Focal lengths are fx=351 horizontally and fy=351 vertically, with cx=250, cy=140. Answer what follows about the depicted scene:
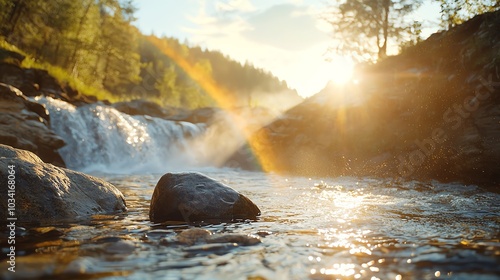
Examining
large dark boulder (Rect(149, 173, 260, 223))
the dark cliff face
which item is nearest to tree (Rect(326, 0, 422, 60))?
the dark cliff face

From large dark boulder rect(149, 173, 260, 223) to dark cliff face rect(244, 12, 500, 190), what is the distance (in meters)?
7.62

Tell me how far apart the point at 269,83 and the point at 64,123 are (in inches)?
4737

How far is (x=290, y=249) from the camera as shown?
315cm

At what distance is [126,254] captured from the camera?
292 centimetres

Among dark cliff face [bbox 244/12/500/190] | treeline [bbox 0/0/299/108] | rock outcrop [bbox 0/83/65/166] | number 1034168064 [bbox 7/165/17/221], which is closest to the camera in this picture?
number 1034168064 [bbox 7/165/17/221]

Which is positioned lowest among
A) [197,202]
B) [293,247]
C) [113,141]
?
[293,247]

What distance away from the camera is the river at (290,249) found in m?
2.48

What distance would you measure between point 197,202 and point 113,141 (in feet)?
45.4

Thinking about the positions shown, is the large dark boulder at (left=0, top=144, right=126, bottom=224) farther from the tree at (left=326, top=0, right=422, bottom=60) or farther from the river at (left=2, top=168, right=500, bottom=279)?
the tree at (left=326, top=0, right=422, bottom=60)

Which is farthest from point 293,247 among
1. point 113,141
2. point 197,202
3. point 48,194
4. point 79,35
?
point 79,35

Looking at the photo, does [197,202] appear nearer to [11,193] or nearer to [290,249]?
[290,249]

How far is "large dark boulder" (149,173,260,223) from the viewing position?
15.5ft

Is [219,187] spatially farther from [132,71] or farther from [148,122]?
[132,71]

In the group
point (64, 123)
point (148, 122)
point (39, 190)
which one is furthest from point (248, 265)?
point (148, 122)
